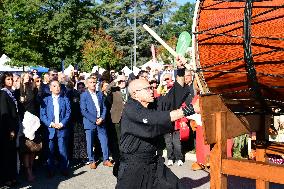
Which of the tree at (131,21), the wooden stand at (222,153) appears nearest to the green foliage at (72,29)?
the tree at (131,21)

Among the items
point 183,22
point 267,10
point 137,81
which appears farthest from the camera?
point 183,22

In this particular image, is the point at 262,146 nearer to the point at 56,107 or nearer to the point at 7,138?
the point at 7,138

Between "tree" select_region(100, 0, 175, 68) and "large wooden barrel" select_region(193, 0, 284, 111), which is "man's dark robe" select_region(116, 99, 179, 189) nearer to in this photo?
"large wooden barrel" select_region(193, 0, 284, 111)

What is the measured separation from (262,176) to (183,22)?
74520mm

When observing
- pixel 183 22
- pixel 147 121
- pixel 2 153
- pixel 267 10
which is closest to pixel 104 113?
pixel 2 153

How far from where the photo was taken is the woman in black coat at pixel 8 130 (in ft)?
19.7

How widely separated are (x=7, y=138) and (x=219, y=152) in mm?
3825

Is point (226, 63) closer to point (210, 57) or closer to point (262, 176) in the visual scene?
point (210, 57)

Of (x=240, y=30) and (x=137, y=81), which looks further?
(x=137, y=81)

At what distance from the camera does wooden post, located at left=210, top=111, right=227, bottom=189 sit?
3312 mm

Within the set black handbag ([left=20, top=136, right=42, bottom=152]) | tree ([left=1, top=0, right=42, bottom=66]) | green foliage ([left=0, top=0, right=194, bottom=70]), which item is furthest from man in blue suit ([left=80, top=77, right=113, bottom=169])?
tree ([left=1, top=0, right=42, bottom=66])

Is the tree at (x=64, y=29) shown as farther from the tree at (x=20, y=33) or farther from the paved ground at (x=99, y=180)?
the paved ground at (x=99, y=180)

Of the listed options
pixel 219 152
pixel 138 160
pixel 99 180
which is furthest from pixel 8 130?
pixel 219 152

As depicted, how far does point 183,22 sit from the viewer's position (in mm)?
76188
